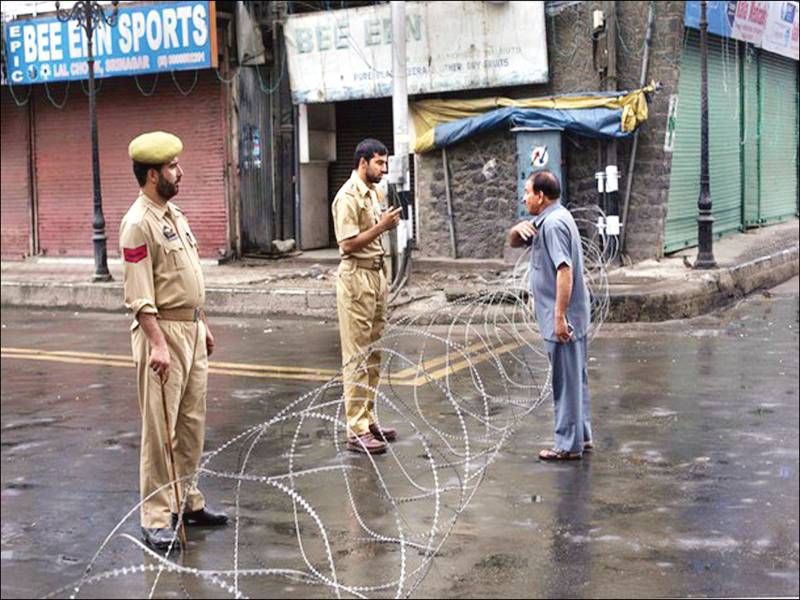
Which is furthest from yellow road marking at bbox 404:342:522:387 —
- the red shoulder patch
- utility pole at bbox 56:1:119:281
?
utility pole at bbox 56:1:119:281

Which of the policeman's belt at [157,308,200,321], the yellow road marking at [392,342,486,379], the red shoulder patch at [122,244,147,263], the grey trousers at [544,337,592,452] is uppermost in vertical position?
the red shoulder patch at [122,244,147,263]

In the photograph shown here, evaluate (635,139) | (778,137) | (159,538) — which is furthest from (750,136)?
(159,538)

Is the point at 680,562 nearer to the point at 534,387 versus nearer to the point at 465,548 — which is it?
the point at 465,548

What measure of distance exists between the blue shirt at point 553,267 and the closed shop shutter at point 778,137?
1619cm

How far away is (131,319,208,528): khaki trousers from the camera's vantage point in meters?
6.21

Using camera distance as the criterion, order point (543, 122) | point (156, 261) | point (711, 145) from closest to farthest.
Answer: point (156, 261) → point (543, 122) → point (711, 145)

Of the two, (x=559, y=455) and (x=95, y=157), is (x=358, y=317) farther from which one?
(x=95, y=157)

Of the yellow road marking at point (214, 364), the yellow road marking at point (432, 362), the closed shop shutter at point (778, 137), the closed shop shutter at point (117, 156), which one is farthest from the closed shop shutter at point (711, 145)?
the yellow road marking at point (214, 364)

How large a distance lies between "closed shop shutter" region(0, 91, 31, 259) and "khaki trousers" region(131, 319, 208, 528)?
17645 mm

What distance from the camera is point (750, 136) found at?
2244 cm

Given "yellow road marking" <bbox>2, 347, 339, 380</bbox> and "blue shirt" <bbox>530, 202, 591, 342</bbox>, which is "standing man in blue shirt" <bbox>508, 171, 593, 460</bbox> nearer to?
"blue shirt" <bbox>530, 202, 591, 342</bbox>

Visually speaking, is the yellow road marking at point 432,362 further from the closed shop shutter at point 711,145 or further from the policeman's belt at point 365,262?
the closed shop shutter at point 711,145

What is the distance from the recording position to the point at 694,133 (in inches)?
732

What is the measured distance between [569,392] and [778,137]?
718 inches
